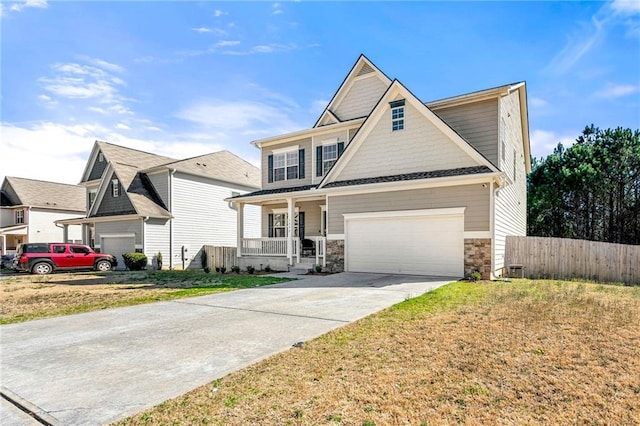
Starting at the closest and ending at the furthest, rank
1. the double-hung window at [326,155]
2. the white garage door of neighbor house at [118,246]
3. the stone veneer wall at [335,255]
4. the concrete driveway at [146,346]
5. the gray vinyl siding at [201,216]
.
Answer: the concrete driveway at [146,346] → the stone veneer wall at [335,255] → the double-hung window at [326,155] → the white garage door of neighbor house at [118,246] → the gray vinyl siding at [201,216]

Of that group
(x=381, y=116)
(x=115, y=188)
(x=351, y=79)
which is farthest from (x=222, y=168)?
(x=381, y=116)

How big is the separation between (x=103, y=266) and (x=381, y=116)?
1835 cm

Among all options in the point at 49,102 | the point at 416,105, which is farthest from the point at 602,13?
the point at 49,102

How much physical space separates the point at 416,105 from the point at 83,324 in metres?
13.1

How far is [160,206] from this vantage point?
24.3m

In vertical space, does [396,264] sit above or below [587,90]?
below

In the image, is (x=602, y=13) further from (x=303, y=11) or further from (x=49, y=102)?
(x=49, y=102)

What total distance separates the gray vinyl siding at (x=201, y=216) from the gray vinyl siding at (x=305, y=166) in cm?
514

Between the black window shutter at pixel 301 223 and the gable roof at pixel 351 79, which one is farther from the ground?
the gable roof at pixel 351 79

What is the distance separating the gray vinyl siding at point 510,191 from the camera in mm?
13937

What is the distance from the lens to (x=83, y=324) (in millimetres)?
7105

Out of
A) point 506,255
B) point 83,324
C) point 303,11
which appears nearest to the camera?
point 83,324

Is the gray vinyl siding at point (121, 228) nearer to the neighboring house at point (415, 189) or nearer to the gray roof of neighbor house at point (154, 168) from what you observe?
the gray roof of neighbor house at point (154, 168)

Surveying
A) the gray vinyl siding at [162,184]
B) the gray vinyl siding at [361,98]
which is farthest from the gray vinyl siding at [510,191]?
the gray vinyl siding at [162,184]
